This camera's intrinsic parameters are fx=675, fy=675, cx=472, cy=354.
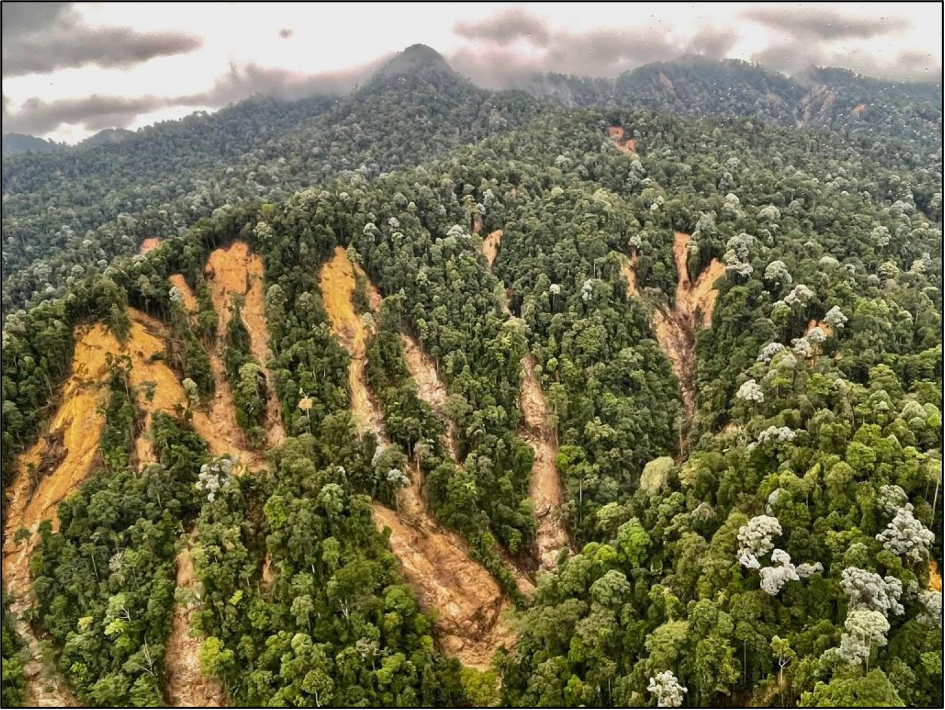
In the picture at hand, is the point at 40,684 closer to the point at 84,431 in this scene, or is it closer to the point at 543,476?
the point at 84,431

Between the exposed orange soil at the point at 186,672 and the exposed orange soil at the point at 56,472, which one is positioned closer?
the exposed orange soil at the point at 56,472

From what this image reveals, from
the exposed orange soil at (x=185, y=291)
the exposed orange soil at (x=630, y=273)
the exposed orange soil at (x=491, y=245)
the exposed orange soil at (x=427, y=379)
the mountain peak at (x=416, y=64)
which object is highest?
the mountain peak at (x=416, y=64)

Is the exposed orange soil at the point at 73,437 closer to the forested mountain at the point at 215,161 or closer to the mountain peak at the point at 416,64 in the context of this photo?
the forested mountain at the point at 215,161

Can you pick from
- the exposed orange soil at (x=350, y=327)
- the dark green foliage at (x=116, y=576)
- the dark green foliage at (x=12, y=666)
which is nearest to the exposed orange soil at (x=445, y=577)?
the exposed orange soil at (x=350, y=327)

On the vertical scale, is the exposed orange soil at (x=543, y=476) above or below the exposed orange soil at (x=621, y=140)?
below

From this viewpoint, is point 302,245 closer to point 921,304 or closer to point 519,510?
point 519,510

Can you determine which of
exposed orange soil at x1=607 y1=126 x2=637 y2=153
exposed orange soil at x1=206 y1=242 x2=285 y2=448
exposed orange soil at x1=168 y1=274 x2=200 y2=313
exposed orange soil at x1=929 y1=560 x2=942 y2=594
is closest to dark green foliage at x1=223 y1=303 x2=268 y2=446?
exposed orange soil at x1=206 y1=242 x2=285 y2=448

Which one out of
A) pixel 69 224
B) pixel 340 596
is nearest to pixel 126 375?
pixel 340 596

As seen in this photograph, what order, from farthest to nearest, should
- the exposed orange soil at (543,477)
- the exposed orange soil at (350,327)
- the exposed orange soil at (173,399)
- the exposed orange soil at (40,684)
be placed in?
the exposed orange soil at (350,327) → the exposed orange soil at (543,477) → the exposed orange soil at (173,399) → the exposed orange soil at (40,684)
